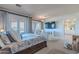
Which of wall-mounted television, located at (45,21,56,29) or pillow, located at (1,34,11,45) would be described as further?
wall-mounted television, located at (45,21,56,29)

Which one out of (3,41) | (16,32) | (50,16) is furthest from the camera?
(50,16)

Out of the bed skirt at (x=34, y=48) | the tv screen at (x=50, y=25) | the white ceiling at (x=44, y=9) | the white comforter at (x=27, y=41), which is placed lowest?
the bed skirt at (x=34, y=48)

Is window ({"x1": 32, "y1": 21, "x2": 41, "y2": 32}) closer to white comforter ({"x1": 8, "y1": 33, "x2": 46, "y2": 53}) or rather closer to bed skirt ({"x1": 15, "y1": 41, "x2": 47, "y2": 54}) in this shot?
white comforter ({"x1": 8, "y1": 33, "x2": 46, "y2": 53})

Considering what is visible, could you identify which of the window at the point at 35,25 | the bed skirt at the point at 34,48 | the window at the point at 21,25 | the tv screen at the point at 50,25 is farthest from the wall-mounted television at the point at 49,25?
the window at the point at 21,25

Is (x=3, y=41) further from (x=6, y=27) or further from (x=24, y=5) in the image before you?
(x=24, y=5)

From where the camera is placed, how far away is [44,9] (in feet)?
7.83

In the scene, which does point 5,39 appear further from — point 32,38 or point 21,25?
point 32,38

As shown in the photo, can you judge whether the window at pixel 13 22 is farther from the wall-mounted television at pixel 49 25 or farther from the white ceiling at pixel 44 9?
the wall-mounted television at pixel 49 25

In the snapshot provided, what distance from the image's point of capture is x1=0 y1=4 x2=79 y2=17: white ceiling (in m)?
2.27

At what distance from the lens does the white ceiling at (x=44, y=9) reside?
2273mm

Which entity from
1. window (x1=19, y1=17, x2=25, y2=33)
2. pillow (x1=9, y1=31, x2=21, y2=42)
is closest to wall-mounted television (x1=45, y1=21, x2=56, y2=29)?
window (x1=19, y1=17, x2=25, y2=33)
